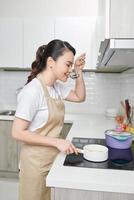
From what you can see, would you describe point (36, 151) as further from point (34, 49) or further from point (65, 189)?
point (34, 49)

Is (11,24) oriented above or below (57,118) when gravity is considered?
above

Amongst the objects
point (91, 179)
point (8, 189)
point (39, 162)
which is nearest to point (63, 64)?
point (39, 162)

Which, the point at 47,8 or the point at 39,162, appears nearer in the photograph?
the point at 39,162

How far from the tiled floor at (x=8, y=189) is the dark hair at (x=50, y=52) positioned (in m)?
1.61

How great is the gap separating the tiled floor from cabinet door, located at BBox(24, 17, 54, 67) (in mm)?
1257

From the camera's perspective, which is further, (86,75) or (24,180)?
(86,75)

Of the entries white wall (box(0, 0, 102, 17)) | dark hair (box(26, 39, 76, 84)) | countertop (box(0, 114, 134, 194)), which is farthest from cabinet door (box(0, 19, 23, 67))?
countertop (box(0, 114, 134, 194))

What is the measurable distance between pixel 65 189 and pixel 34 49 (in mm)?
2004

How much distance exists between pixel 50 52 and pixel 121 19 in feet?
2.07

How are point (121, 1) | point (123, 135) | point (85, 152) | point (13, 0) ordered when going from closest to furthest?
point (121, 1) < point (85, 152) < point (123, 135) < point (13, 0)

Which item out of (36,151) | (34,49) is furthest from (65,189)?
(34,49)

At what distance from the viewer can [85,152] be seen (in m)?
1.18

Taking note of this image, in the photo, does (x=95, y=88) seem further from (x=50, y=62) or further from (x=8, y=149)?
(x=50, y=62)

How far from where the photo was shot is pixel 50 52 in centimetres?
143
